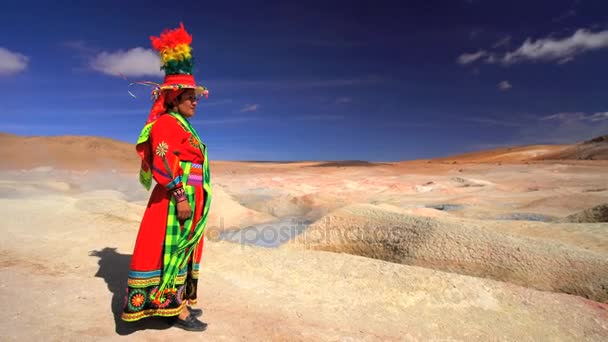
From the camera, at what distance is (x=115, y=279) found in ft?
10.7

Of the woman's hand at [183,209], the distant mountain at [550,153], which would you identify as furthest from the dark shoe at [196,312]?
the distant mountain at [550,153]

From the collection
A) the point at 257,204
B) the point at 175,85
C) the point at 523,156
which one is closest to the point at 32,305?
the point at 175,85

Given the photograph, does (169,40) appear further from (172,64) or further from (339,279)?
(339,279)

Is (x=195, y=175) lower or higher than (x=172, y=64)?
lower

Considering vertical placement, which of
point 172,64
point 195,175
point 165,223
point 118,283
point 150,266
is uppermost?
point 172,64

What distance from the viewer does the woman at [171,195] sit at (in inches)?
89.4

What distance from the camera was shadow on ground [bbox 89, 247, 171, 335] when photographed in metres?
2.43

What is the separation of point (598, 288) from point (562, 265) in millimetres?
344

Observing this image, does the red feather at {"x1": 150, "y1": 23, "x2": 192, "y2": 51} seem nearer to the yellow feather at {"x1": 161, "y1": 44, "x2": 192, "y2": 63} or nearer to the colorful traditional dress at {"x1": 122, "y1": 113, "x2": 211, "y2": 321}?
the yellow feather at {"x1": 161, "y1": 44, "x2": 192, "y2": 63}

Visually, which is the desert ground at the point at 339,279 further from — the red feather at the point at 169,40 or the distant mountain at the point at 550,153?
the distant mountain at the point at 550,153

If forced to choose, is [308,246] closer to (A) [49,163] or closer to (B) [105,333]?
(B) [105,333]

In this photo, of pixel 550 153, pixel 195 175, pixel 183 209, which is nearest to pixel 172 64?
pixel 195 175

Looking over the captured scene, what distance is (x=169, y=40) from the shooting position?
7.86 feet

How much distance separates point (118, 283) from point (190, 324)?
42.7 inches
